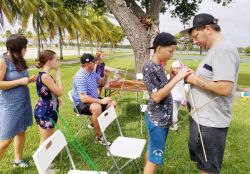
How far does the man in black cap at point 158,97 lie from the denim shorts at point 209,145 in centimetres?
27

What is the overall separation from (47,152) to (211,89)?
4.45ft

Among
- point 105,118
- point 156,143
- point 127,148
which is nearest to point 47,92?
point 105,118

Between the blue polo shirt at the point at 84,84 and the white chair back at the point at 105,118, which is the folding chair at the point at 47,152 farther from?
the blue polo shirt at the point at 84,84

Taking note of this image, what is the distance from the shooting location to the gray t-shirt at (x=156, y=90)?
2.57m

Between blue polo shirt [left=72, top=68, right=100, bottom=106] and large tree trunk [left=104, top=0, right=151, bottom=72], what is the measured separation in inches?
170

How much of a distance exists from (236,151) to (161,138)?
247cm

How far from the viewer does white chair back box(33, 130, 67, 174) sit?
218 centimetres

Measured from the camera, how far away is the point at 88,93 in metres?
4.69

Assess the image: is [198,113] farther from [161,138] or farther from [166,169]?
[166,169]

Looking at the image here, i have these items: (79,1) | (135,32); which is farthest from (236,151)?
(79,1)

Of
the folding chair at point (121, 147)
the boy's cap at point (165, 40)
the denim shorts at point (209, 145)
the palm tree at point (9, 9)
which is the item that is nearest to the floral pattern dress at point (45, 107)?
the folding chair at point (121, 147)

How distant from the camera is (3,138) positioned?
131 inches

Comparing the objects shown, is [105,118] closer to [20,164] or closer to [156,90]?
[156,90]

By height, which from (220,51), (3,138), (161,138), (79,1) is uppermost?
(79,1)
